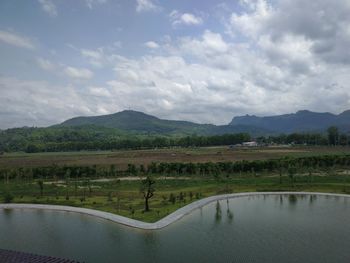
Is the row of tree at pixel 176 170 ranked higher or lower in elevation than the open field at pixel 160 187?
higher

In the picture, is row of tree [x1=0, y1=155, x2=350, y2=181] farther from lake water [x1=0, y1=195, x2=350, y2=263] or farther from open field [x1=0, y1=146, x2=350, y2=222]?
lake water [x1=0, y1=195, x2=350, y2=263]

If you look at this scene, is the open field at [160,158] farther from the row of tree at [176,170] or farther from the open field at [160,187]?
the open field at [160,187]

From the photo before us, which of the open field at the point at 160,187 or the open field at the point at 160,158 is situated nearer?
the open field at the point at 160,187

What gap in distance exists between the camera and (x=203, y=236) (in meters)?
42.3

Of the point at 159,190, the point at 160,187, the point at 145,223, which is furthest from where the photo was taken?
the point at 160,187

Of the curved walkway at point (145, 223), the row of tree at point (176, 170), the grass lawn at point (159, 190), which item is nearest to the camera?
the curved walkway at point (145, 223)

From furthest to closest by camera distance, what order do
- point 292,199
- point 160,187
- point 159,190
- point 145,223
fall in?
point 160,187 → point 159,190 → point 292,199 → point 145,223

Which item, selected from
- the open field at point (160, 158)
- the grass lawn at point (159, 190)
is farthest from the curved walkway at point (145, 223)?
the open field at point (160, 158)

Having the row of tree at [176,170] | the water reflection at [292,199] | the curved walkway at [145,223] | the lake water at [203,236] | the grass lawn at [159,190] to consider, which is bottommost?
the lake water at [203,236]

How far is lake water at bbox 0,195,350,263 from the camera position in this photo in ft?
117

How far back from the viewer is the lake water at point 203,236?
35750 millimetres

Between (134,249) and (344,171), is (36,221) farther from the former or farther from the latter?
(344,171)

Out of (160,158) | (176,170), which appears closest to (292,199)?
(176,170)

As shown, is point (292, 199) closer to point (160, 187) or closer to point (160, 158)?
point (160, 187)
